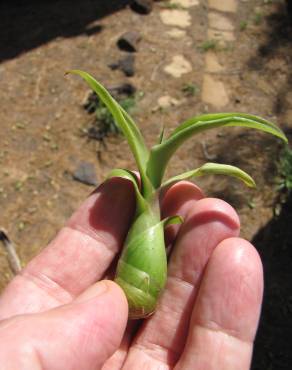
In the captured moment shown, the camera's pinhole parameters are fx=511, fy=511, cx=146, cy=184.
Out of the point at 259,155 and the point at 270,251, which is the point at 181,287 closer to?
the point at 270,251

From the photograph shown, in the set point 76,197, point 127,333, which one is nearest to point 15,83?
point 76,197

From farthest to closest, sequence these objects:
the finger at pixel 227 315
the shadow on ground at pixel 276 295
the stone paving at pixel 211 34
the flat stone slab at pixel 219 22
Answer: the flat stone slab at pixel 219 22, the stone paving at pixel 211 34, the shadow on ground at pixel 276 295, the finger at pixel 227 315

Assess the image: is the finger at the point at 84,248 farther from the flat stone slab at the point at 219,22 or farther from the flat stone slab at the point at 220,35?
the flat stone slab at the point at 219,22

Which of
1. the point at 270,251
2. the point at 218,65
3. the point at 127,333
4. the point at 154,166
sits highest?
the point at 154,166

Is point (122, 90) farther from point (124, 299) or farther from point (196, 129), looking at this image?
point (124, 299)

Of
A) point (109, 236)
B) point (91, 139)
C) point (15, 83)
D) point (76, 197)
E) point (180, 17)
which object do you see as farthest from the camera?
point (180, 17)

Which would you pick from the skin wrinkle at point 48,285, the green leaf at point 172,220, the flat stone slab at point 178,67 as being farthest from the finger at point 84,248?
the flat stone slab at point 178,67

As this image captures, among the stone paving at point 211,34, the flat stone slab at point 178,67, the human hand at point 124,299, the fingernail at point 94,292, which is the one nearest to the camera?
the human hand at point 124,299

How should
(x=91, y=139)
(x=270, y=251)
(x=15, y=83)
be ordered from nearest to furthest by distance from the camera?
(x=270, y=251) < (x=91, y=139) < (x=15, y=83)

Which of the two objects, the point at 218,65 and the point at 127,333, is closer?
the point at 127,333
